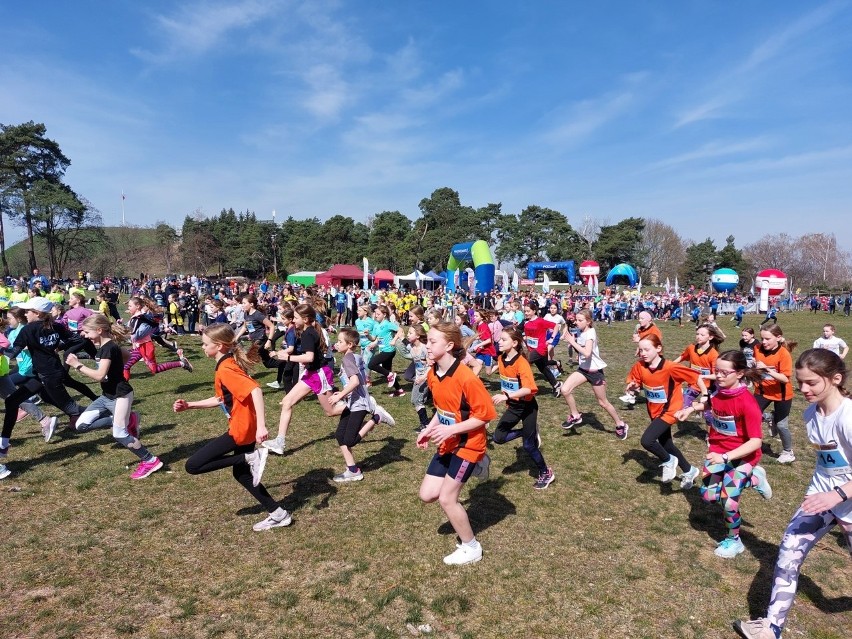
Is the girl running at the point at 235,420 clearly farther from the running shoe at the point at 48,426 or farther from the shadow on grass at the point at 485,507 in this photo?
the running shoe at the point at 48,426

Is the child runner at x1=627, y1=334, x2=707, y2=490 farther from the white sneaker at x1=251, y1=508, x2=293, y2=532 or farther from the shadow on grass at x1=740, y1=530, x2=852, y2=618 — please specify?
the white sneaker at x1=251, y1=508, x2=293, y2=532

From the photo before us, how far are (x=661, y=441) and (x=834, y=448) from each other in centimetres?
266

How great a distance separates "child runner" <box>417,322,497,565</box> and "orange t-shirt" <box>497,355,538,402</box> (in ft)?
5.25

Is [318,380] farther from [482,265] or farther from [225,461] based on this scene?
[482,265]

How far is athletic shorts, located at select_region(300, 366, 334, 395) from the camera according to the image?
22.7ft

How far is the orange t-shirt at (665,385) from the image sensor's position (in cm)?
597

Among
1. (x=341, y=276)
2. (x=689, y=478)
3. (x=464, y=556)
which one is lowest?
(x=464, y=556)

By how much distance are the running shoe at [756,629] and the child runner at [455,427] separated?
6.65 feet

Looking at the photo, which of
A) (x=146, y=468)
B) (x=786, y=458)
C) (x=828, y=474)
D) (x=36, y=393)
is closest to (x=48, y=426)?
Answer: (x=36, y=393)

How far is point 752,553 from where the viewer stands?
4695 mm

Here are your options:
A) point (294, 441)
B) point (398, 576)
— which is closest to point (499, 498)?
point (398, 576)

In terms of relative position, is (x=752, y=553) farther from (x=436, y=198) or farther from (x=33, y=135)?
(x=436, y=198)

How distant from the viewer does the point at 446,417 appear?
14.4ft

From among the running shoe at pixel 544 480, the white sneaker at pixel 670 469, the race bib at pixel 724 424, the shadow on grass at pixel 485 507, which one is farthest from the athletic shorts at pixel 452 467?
the white sneaker at pixel 670 469
